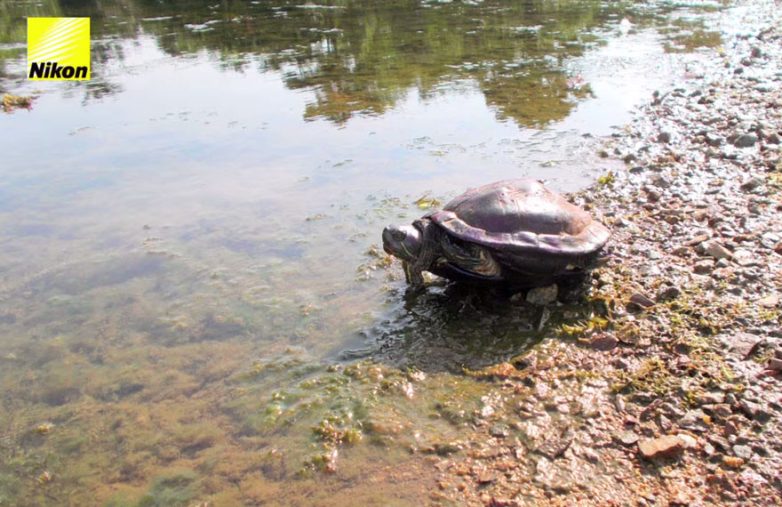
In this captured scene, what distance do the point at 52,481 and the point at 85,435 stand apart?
0.37 metres

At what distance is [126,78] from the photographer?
13.1 m

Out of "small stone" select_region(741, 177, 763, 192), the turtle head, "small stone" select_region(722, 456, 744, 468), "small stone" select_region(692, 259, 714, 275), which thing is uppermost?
the turtle head

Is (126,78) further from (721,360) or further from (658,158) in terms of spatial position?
(721,360)

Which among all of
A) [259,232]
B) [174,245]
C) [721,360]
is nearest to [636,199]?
[721,360]

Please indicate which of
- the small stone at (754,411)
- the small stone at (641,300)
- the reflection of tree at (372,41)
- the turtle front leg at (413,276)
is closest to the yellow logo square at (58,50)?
the reflection of tree at (372,41)

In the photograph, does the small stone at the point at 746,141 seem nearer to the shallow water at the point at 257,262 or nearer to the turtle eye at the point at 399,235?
the shallow water at the point at 257,262

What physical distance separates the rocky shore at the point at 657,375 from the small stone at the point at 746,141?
77 centimetres

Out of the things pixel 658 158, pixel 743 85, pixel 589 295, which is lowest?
pixel 589 295

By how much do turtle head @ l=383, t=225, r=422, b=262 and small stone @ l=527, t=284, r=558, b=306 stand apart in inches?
38.8

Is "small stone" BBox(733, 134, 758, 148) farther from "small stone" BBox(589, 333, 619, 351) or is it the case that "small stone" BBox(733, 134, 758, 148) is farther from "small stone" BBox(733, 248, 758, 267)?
"small stone" BBox(589, 333, 619, 351)

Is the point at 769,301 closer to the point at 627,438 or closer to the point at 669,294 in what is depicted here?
the point at 669,294

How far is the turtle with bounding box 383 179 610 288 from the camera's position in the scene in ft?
14.9

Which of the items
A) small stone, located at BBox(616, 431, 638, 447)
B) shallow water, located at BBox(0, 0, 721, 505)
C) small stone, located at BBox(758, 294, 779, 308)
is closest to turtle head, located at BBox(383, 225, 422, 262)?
shallow water, located at BBox(0, 0, 721, 505)

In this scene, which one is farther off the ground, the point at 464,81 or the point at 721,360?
the point at 464,81
